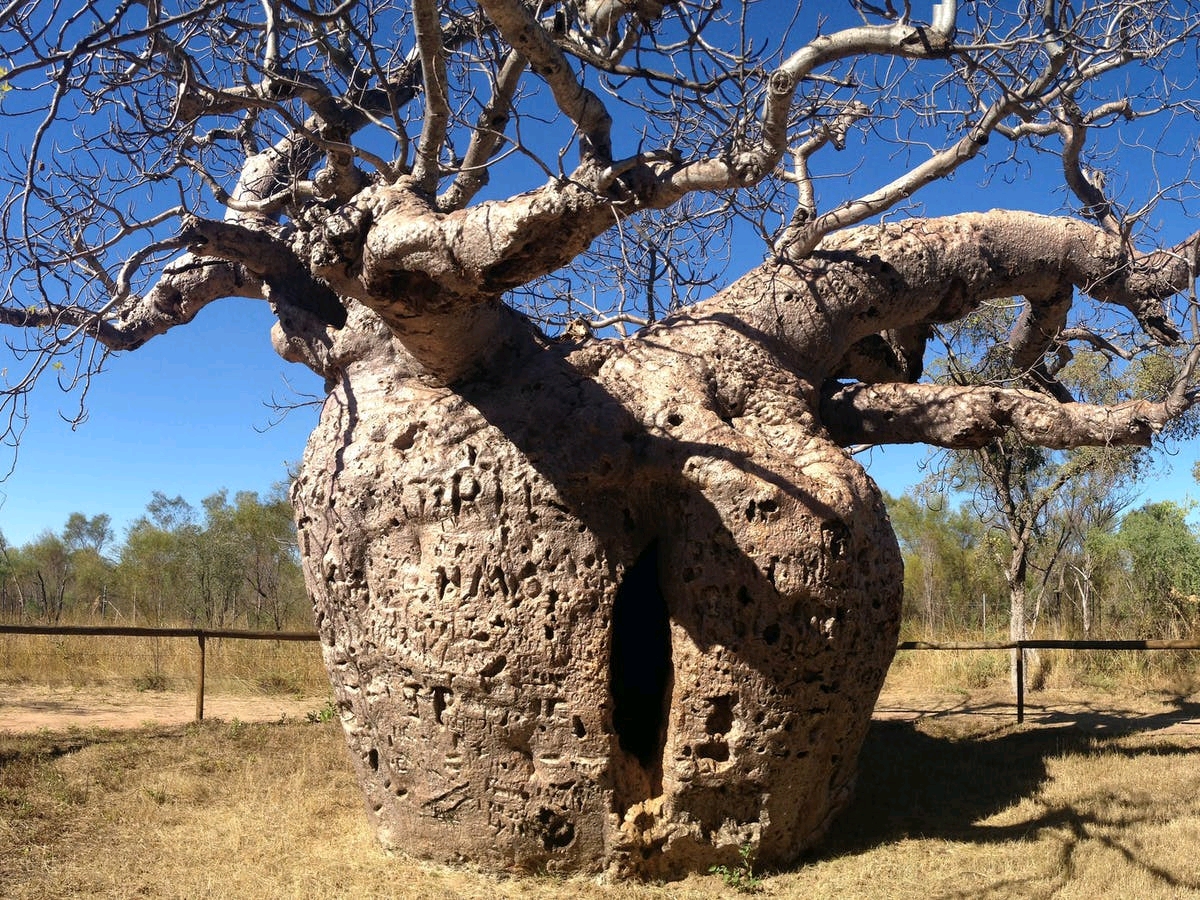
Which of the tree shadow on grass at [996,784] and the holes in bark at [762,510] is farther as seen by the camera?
the tree shadow on grass at [996,784]

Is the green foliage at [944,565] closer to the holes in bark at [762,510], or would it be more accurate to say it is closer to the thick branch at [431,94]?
the holes in bark at [762,510]

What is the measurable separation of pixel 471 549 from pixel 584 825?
4.43ft

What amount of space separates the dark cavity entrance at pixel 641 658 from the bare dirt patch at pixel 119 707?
14.1 feet

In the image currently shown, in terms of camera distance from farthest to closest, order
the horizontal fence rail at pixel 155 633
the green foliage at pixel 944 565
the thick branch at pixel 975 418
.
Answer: the green foliage at pixel 944 565 < the horizontal fence rail at pixel 155 633 < the thick branch at pixel 975 418

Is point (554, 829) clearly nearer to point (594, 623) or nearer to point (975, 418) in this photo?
point (594, 623)

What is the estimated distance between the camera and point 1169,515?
55.8ft

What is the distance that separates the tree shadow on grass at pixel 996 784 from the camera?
4.83 m

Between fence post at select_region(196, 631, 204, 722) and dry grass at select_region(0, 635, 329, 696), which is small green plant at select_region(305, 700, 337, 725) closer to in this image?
fence post at select_region(196, 631, 204, 722)

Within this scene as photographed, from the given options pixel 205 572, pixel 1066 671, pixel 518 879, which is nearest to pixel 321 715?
pixel 518 879

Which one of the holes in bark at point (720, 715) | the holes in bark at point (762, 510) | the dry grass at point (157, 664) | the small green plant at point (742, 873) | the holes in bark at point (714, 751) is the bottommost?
the small green plant at point (742, 873)

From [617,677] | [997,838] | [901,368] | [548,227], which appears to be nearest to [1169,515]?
[901,368]

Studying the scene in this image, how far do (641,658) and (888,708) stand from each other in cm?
451

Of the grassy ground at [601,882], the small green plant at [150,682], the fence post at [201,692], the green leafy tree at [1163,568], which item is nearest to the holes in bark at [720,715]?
the grassy ground at [601,882]

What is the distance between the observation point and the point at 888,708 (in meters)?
8.70
